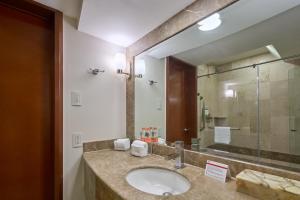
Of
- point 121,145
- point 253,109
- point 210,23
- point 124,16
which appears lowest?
point 121,145

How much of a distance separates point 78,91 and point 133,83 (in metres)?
0.56

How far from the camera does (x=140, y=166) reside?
1198mm

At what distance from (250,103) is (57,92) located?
58.8 inches

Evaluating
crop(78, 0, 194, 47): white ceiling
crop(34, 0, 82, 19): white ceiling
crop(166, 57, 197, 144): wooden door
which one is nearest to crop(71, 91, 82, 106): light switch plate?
crop(78, 0, 194, 47): white ceiling

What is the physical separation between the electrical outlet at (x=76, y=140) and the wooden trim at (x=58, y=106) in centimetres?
10

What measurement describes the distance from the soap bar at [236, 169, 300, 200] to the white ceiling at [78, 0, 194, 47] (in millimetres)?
1157

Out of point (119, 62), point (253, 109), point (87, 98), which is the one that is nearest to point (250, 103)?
point (253, 109)

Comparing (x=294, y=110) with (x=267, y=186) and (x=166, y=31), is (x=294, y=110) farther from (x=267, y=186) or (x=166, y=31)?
(x=166, y=31)

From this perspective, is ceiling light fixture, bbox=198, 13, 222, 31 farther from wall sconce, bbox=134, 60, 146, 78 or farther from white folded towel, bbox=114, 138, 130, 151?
white folded towel, bbox=114, 138, 130, 151

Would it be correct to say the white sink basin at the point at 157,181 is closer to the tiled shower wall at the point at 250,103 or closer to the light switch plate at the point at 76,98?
the tiled shower wall at the point at 250,103

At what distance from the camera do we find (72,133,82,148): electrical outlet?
1507 mm

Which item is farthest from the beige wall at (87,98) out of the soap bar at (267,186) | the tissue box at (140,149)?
the soap bar at (267,186)

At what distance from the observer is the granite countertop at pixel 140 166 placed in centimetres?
77

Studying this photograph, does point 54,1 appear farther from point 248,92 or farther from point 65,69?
point 248,92
